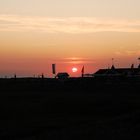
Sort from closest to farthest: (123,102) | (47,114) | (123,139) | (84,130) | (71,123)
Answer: (123,139) → (84,130) → (71,123) → (47,114) → (123,102)

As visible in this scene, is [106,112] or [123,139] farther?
[106,112]

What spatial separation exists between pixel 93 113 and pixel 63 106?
14.2 ft

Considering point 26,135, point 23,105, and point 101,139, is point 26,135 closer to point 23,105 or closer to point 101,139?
point 101,139

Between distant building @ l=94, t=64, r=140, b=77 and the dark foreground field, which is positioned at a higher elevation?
distant building @ l=94, t=64, r=140, b=77

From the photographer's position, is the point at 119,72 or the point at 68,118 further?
the point at 119,72

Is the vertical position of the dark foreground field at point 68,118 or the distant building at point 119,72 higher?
the distant building at point 119,72

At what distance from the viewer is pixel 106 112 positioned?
36.2 meters

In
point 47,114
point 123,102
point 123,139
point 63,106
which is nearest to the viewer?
point 123,139

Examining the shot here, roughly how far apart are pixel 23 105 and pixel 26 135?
1487cm

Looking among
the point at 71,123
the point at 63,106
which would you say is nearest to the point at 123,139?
the point at 71,123

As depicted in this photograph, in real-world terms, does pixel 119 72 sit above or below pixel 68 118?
above

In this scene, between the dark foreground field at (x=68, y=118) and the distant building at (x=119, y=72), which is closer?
the dark foreground field at (x=68, y=118)

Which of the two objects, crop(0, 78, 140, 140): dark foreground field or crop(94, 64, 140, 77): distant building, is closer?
crop(0, 78, 140, 140): dark foreground field

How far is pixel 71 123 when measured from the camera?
2936 cm
